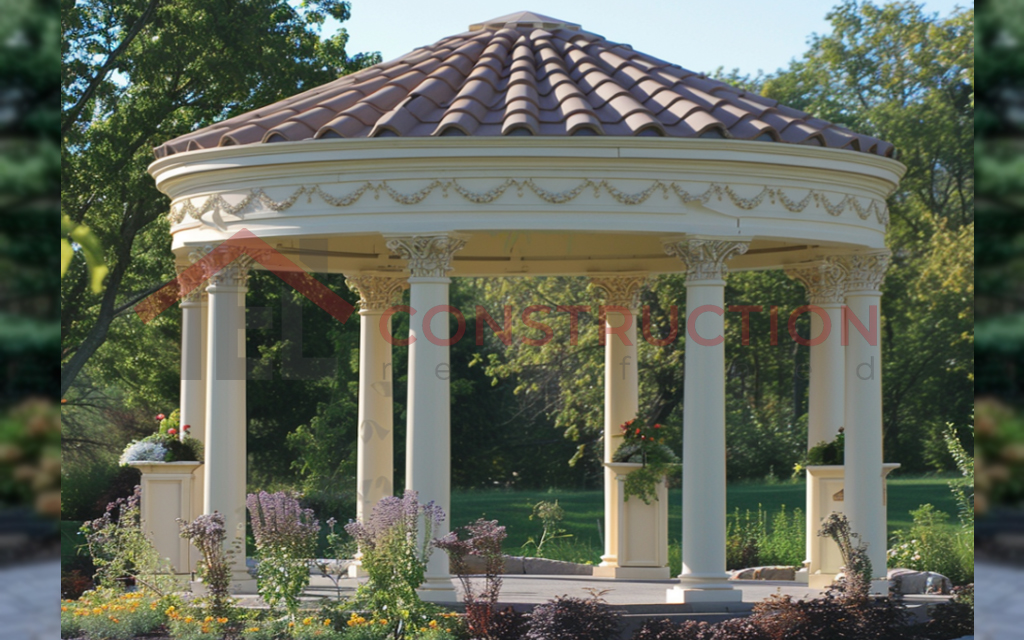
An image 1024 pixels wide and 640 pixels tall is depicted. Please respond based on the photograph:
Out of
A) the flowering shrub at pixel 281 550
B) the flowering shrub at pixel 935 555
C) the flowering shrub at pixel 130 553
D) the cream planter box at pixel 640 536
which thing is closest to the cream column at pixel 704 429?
the flowering shrub at pixel 281 550

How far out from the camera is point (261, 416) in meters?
52.4

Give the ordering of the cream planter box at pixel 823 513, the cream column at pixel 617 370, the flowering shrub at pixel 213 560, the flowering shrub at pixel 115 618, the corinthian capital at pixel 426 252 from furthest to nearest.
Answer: the cream column at pixel 617 370, the cream planter box at pixel 823 513, the corinthian capital at pixel 426 252, the flowering shrub at pixel 213 560, the flowering shrub at pixel 115 618

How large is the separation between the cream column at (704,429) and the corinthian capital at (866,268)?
13.6 feet

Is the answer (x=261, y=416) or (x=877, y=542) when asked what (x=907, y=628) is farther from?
(x=261, y=416)

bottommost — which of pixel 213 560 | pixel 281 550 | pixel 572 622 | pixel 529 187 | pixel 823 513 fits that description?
pixel 572 622

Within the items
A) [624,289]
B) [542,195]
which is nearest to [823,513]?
[624,289]

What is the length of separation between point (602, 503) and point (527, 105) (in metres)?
41.8

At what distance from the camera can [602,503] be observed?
2343 inches

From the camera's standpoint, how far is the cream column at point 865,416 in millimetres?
22375

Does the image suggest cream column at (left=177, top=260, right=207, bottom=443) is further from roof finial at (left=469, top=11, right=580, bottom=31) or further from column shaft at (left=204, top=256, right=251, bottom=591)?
roof finial at (left=469, top=11, right=580, bottom=31)

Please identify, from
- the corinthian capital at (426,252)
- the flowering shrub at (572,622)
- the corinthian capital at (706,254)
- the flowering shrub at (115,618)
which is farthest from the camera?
the corinthian capital at (706,254)

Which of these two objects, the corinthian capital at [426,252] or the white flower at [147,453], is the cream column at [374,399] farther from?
the corinthian capital at [426,252]

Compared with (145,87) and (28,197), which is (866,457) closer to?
(28,197)

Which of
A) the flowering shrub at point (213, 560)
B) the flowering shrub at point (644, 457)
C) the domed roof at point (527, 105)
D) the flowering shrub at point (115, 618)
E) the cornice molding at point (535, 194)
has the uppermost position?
the domed roof at point (527, 105)
